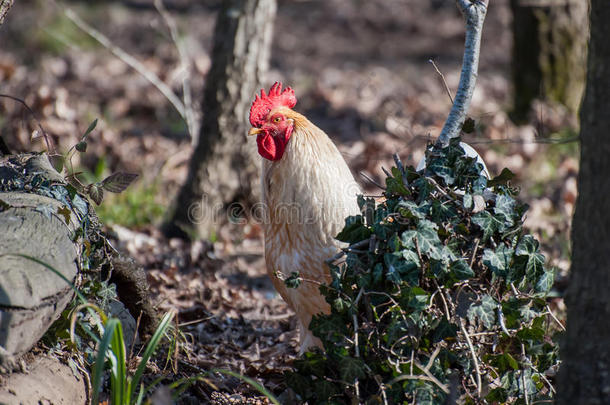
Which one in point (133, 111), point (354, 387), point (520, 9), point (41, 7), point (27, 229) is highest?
point (41, 7)

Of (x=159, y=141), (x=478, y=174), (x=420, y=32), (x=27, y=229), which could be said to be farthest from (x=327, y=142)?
(x=420, y=32)

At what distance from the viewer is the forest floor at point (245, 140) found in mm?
3938

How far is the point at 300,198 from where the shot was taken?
10.2 feet

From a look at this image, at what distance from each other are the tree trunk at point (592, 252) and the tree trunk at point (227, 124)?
3.15 meters

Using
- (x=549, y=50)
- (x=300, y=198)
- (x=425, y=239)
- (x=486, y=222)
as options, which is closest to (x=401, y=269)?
(x=425, y=239)

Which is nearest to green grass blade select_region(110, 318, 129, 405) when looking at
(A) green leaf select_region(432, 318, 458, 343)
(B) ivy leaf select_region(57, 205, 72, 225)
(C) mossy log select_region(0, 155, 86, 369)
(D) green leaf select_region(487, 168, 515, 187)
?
(C) mossy log select_region(0, 155, 86, 369)

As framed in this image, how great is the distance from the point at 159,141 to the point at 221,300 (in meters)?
3.10

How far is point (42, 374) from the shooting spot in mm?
2283

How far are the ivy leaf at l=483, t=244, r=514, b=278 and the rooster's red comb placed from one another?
136 cm

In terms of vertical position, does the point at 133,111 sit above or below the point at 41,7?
below

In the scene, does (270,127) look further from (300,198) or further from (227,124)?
(227,124)

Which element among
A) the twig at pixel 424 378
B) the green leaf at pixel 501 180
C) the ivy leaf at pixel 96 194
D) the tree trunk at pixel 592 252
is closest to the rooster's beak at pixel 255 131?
the ivy leaf at pixel 96 194

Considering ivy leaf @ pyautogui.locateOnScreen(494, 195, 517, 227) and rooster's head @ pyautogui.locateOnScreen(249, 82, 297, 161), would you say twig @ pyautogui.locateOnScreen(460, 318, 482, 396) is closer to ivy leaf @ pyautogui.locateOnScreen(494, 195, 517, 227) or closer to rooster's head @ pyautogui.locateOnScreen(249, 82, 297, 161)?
ivy leaf @ pyautogui.locateOnScreen(494, 195, 517, 227)

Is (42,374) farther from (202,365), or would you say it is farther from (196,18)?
(196,18)
